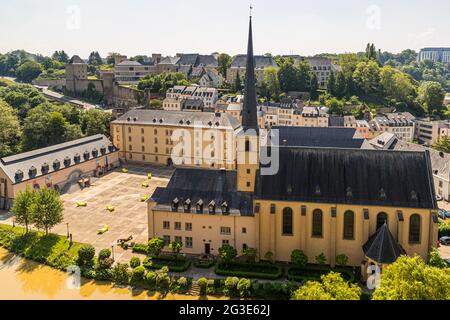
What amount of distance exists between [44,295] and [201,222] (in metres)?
17.7

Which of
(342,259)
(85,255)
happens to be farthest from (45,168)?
(342,259)

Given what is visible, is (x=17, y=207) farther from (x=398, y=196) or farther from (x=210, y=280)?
(x=398, y=196)

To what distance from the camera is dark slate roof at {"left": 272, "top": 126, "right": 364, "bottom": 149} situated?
2699 inches

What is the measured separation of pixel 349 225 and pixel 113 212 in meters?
34.6

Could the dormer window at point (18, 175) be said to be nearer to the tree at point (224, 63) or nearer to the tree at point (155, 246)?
the tree at point (155, 246)

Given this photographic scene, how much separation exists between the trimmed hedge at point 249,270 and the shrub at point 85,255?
14.0m

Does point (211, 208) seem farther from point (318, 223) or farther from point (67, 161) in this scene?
point (67, 161)

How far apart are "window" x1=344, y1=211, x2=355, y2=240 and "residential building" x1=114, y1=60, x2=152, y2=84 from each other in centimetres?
12788

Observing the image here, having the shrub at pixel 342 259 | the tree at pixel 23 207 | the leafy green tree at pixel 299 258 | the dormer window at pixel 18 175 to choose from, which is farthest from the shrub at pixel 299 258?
the dormer window at pixel 18 175

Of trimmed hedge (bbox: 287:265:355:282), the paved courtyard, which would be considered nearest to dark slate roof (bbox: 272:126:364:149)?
the paved courtyard

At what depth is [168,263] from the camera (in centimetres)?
4522

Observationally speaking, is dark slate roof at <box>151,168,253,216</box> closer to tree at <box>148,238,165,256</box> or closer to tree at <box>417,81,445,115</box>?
tree at <box>148,238,165,256</box>

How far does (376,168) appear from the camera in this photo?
146 ft
